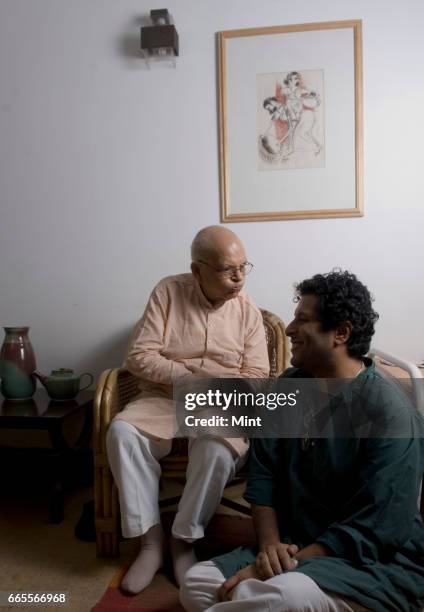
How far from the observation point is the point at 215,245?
1.72 metres

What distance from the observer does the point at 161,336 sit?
1.80 metres

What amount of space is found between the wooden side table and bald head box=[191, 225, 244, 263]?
87 cm

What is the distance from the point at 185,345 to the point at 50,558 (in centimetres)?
87

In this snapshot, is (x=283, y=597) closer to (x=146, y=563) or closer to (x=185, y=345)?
(x=146, y=563)

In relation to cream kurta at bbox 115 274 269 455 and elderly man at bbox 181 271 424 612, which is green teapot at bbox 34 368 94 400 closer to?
cream kurta at bbox 115 274 269 455

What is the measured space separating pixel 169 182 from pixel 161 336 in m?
0.93

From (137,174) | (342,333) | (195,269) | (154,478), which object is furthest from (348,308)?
(137,174)

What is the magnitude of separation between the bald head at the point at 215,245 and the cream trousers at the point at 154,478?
63cm

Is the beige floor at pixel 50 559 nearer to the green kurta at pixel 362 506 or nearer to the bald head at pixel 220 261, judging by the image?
the green kurta at pixel 362 506

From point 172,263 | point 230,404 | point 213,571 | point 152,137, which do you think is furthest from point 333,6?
point 213,571

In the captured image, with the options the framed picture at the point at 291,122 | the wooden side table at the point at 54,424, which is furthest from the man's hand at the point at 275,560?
the framed picture at the point at 291,122

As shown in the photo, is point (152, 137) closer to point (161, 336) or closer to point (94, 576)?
point (161, 336)

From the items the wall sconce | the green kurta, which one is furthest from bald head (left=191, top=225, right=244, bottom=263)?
the wall sconce

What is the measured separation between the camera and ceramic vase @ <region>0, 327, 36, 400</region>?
2.18 metres
